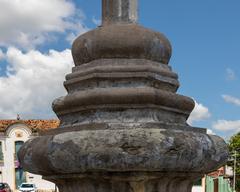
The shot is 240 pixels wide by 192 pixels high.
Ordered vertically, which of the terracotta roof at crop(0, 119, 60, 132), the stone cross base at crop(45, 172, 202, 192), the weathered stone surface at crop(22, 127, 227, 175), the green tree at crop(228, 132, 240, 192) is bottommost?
the stone cross base at crop(45, 172, 202, 192)

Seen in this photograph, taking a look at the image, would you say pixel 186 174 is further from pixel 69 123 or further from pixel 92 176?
pixel 69 123

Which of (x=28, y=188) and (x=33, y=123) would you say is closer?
(x=28, y=188)

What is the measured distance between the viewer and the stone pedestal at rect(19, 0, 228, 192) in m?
3.03

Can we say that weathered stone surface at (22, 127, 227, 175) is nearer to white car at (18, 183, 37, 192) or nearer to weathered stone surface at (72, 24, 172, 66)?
weathered stone surface at (72, 24, 172, 66)

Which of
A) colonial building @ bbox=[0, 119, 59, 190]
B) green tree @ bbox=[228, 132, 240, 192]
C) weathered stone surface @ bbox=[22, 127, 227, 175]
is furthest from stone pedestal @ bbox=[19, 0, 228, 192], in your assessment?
green tree @ bbox=[228, 132, 240, 192]

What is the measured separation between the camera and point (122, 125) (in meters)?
3.17

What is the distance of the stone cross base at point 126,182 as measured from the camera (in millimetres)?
3098

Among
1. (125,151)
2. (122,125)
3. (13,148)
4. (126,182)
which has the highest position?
(13,148)

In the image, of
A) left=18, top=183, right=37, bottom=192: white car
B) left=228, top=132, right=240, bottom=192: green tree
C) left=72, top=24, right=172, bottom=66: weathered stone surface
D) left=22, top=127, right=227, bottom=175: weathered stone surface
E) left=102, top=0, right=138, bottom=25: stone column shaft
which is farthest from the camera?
left=228, top=132, right=240, bottom=192: green tree

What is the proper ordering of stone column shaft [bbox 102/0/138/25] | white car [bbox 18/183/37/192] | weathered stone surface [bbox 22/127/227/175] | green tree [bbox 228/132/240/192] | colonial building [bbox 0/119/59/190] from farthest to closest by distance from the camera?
green tree [bbox 228/132/240/192]
colonial building [bbox 0/119/59/190]
white car [bbox 18/183/37/192]
stone column shaft [bbox 102/0/138/25]
weathered stone surface [bbox 22/127/227/175]

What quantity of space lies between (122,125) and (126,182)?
36 cm

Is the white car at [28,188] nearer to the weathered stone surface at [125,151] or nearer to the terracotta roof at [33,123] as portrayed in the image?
the terracotta roof at [33,123]

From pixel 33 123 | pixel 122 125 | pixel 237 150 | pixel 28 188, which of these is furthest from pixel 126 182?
pixel 237 150

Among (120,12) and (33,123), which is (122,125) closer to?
(120,12)
